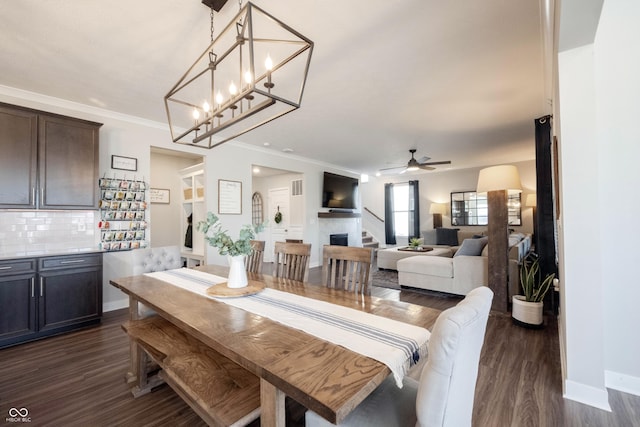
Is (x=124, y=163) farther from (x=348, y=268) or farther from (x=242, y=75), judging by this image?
(x=348, y=268)

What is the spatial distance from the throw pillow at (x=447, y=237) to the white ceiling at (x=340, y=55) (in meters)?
3.58

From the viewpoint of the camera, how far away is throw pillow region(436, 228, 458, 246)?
7.07m

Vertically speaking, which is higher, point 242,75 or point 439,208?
point 242,75

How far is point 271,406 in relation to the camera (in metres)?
0.94

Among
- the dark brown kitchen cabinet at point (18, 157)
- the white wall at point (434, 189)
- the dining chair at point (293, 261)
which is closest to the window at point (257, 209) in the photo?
the white wall at point (434, 189)

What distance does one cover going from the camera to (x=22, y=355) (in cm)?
248

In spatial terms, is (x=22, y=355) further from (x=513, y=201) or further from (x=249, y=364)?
(x=513, y=201)

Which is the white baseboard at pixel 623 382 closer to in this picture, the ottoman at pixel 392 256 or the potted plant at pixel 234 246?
the potted plant at pixel 234 246

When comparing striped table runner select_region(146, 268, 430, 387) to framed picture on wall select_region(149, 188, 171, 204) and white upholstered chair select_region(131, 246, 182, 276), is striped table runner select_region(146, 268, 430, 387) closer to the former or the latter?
white upholstered chair select_region(131, 246, 182, 276)

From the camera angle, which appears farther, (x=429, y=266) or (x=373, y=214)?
(x=373, y=214)

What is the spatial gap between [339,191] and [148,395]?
19.1ft

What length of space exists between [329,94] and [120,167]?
291 cm

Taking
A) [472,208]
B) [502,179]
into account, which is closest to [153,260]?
[502,179]

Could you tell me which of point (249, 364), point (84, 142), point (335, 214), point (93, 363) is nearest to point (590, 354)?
point (249, 364)
